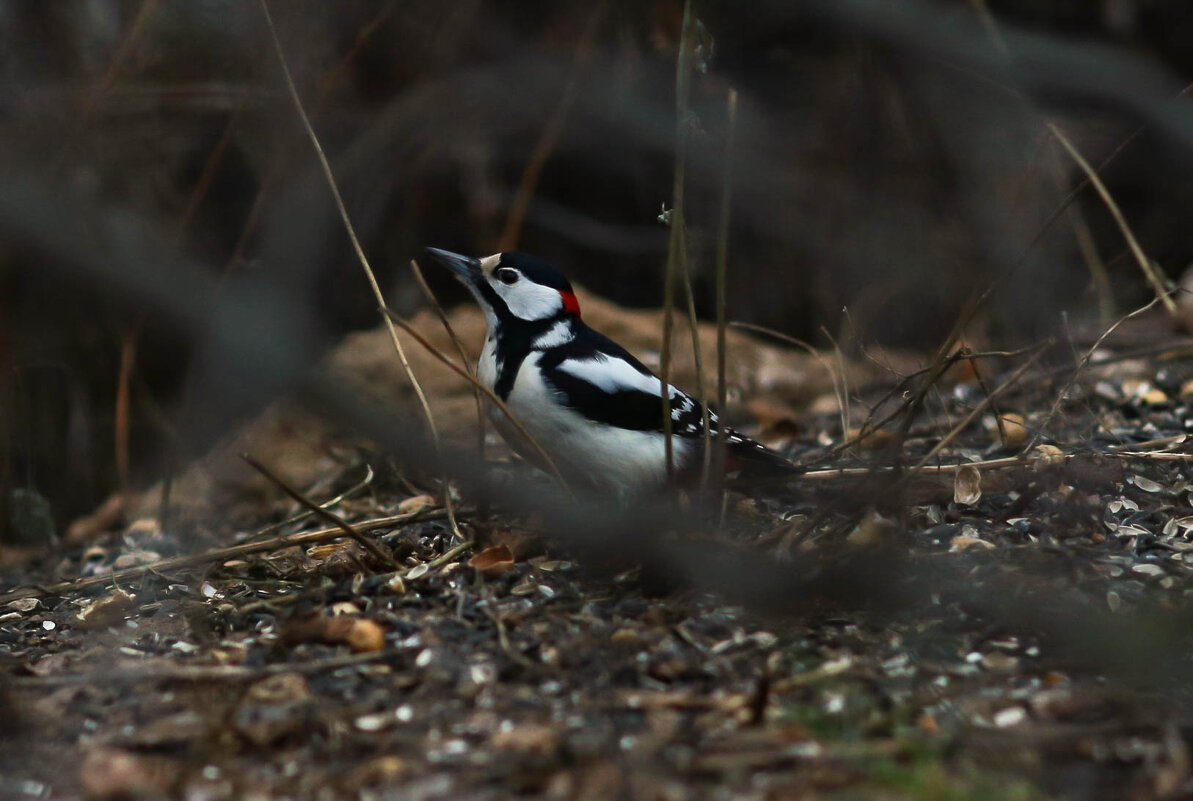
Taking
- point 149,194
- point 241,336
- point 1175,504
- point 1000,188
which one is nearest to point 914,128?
point 1000,188

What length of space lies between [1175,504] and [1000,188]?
3.36 meters

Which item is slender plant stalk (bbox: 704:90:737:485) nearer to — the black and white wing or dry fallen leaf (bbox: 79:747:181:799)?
the black and white wing

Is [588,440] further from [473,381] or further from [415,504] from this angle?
[473,381]

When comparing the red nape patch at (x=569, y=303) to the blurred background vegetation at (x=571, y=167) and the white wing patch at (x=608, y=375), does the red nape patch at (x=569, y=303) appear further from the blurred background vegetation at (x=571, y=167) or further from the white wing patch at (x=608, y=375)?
the blurred background vegetation at (x=571, y=167)

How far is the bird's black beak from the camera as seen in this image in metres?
4.27

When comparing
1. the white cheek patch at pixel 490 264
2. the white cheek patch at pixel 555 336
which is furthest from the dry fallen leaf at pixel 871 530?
the white cheek patch at pixel 490 264

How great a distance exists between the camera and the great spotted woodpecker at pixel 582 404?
3875 millimetres

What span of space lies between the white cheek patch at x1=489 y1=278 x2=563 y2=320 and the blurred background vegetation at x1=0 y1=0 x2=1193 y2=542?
2.88ft

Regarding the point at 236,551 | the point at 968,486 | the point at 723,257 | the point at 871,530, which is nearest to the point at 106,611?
the point at 236,551

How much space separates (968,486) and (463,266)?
1873mm

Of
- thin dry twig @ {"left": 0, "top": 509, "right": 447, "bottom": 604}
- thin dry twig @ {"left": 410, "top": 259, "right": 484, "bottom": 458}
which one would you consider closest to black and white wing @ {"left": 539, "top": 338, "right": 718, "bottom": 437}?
thin dry twig @ {"left": 410, "top": 259, "right": 484, "bottom": 458}

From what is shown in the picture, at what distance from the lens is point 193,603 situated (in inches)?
131

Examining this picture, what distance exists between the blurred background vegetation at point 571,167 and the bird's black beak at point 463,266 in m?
0.57

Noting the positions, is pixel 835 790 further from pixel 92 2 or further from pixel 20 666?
pixel 92 2
